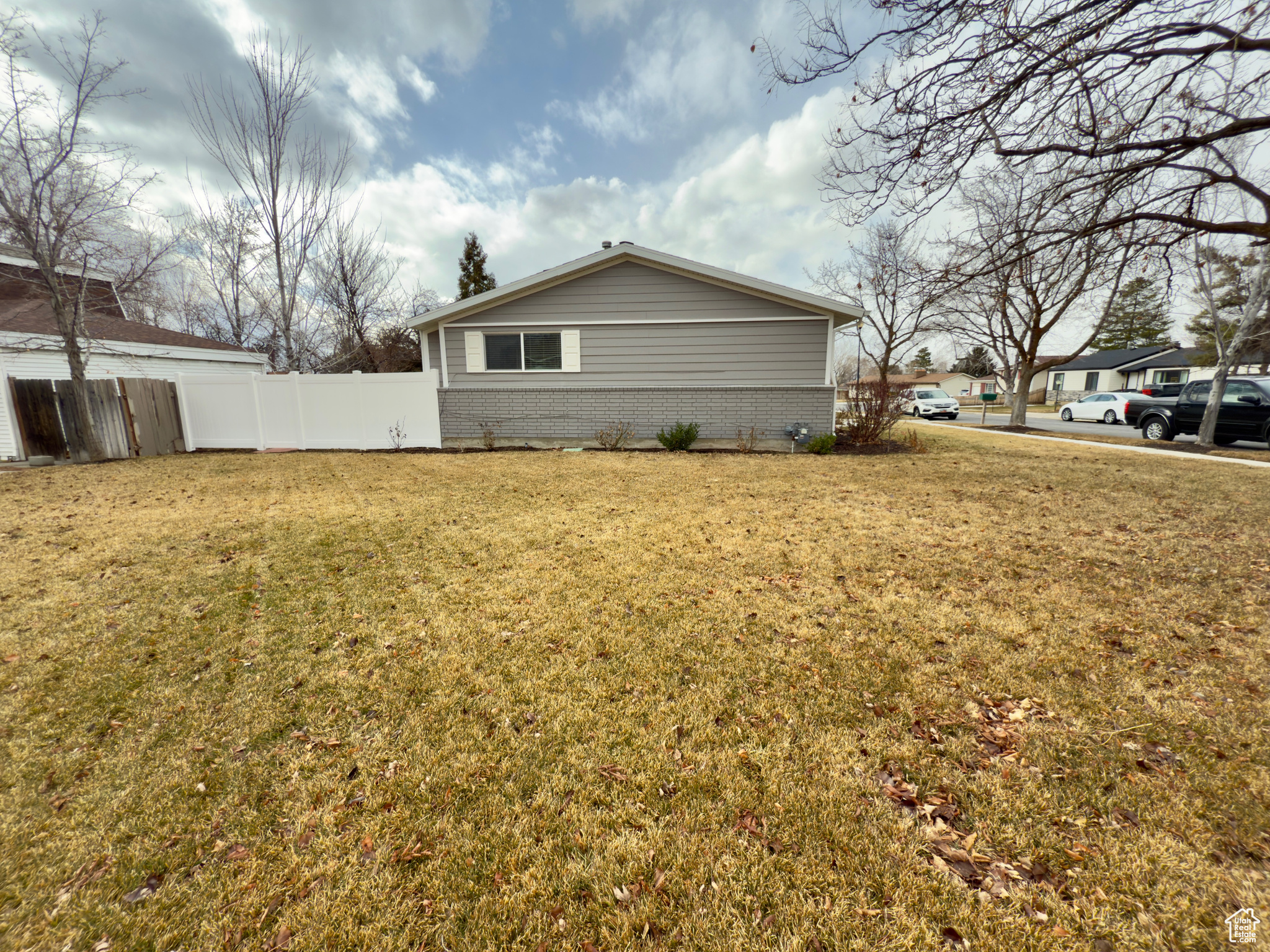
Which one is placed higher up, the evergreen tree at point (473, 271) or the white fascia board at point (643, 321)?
the evergreen tree at point (473, 271)

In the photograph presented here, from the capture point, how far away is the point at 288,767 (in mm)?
2252

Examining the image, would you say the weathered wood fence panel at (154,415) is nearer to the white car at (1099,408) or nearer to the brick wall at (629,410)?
the brick wall at (629,410)

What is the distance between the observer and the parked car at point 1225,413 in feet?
41.3

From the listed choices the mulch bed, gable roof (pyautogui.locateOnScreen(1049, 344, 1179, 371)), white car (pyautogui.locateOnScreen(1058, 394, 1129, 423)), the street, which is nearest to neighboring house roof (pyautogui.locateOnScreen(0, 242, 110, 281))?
the mulch bed

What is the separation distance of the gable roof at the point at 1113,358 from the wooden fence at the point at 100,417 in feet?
168

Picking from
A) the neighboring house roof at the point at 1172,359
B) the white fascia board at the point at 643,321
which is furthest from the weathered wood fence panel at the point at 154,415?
the neighboring house roof at the point at 1172,359

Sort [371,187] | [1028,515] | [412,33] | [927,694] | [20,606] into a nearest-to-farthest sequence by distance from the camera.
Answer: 1. [927,694]
2. [20,606]
3. [1028,515]
4. [412,33]
5. [371,187]

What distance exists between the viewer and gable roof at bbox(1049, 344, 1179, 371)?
1521 inches

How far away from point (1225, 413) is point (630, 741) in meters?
19.6

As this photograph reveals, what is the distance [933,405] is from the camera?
1105 inches

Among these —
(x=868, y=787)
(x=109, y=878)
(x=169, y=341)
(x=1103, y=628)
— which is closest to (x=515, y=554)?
(x=109, y=878)

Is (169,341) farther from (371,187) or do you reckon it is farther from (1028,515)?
(1028,515)

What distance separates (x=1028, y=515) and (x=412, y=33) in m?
15.5

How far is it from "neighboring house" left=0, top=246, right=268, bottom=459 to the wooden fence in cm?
28
